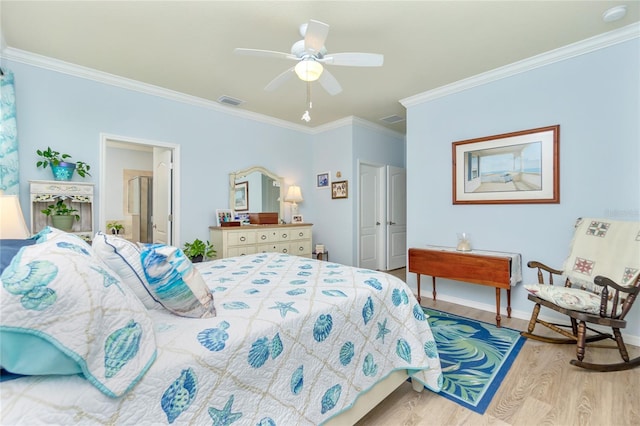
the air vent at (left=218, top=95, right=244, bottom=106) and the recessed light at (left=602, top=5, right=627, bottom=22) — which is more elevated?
the air vent at (left=218, top=95, right=244, bottom=106)

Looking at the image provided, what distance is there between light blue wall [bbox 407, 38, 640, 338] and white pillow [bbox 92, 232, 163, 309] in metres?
3.24

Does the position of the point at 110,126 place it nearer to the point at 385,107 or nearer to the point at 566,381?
the point at 385,107

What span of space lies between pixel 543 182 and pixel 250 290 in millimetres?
2901

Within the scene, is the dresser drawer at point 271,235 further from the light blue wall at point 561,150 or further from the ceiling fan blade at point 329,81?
the ceiling fan blade at point 329,81

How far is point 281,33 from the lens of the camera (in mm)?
2385

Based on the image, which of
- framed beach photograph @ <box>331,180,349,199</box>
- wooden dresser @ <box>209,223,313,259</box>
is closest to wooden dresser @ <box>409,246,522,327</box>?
framed beach photograph @ <box>331,180,349,199</box>

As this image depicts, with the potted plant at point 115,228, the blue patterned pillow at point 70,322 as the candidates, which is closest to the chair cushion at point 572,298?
the blue patterned pillow at point 70,322

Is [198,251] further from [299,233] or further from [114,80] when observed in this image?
[114,80]

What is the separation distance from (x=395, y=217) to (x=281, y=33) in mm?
3817

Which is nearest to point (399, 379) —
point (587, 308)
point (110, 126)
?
point (587, 308)

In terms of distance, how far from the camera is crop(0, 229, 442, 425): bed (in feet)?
2.43

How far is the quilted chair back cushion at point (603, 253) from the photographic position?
6.97 ft

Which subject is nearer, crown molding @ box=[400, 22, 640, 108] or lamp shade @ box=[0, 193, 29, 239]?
lamp shade @ box=[0, 193, 29, 239]

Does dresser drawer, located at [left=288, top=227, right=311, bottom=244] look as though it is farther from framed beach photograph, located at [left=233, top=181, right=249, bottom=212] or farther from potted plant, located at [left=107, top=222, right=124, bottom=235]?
potted plant, located at [left=107, top=222, right=124, bottom=235]
